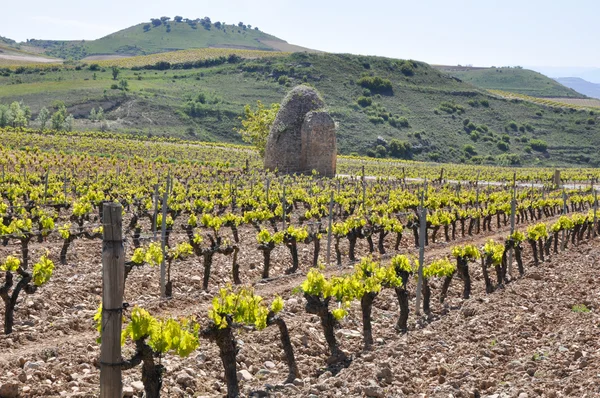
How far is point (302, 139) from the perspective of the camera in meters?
48.8

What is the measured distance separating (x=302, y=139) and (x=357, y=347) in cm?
3768

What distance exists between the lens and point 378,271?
1264 cm

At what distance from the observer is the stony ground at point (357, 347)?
9.16m

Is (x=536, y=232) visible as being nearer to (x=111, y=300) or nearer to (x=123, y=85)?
(x=111, y=300)

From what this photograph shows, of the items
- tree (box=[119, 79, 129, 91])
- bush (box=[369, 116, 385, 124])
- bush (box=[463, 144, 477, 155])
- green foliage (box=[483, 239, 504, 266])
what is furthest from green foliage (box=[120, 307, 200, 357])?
tree (box=[119, 79, 129, 91])

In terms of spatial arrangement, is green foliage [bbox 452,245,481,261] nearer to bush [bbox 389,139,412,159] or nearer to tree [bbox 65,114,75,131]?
tree [bbox 65,114,75,131]

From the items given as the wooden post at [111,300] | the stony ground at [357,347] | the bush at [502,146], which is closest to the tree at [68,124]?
the bush at [502,146]

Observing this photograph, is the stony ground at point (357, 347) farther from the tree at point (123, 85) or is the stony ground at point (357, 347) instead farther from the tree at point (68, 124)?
the tree at point (123, 85)

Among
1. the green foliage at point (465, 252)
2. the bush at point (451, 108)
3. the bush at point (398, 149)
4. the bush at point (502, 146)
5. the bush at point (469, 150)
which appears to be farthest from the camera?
the bush at point (451, 108)

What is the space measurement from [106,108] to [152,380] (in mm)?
95657

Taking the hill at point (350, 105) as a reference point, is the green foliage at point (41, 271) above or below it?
below

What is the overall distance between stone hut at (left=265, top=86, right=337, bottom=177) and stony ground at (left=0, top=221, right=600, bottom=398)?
31669mm

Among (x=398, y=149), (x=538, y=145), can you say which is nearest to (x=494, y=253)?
(x=398, y=149)

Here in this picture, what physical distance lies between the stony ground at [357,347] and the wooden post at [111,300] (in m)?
1.78
